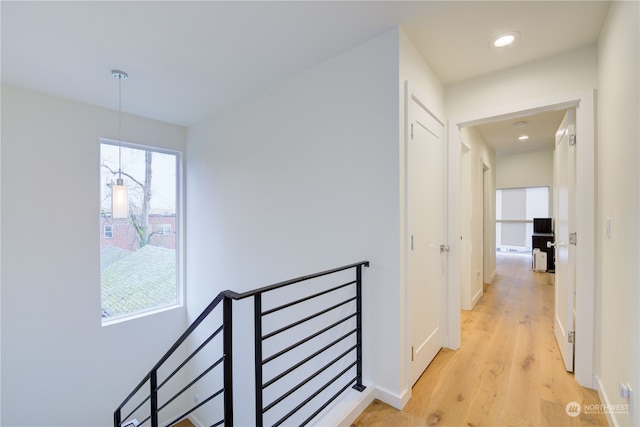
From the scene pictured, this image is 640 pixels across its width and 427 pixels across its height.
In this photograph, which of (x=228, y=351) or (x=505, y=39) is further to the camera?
(x=505, y=39)

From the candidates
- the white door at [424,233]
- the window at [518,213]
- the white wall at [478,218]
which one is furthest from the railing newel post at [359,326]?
the window at [518,213]

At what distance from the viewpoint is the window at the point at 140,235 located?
132 inches

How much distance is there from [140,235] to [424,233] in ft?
11.3

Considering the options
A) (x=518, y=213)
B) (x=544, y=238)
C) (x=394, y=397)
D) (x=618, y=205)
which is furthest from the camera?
(x=518, y=213)

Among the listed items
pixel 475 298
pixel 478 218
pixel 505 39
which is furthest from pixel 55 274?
pixel 478 218

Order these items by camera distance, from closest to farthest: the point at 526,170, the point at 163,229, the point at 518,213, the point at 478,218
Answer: the point at 163,229
the point at 478,218
the point at 526,170
the point at 518,213

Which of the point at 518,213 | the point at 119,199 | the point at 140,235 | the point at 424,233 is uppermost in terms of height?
the point at 119,199

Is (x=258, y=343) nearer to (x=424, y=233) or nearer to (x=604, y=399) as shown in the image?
(x=424, y=233)

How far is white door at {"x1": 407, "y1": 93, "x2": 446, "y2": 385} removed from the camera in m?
2.02

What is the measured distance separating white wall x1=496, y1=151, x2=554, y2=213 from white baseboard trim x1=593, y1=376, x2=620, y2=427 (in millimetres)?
5832

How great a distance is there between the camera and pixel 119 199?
2385 mm

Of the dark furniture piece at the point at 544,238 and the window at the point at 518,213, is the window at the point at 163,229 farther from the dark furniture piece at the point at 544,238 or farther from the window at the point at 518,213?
the window at the point at 518,213

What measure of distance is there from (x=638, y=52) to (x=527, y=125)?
10.8 ft

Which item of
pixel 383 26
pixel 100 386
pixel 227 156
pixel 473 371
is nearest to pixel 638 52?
pixel 383 26
